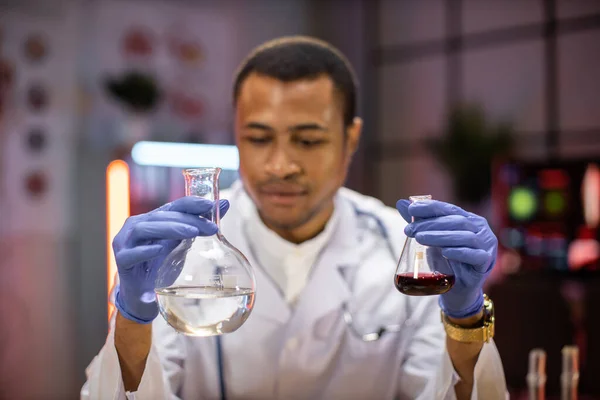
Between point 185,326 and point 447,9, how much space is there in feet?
18.2

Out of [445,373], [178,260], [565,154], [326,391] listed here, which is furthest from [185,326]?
[565,154]

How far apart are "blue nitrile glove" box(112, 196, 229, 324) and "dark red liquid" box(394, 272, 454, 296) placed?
367 mm

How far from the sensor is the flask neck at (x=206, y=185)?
3.90 feet

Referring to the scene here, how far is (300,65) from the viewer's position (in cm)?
175

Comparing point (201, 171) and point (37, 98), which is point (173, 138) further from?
point (201, 171)

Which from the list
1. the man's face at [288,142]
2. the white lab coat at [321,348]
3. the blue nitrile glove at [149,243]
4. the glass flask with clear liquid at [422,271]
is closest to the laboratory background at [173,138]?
the white lab coat at [321,348]

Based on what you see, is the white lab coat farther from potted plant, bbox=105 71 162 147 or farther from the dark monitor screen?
potted plant, bbox=105 71 162 147

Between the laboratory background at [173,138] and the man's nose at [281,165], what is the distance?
226 cm

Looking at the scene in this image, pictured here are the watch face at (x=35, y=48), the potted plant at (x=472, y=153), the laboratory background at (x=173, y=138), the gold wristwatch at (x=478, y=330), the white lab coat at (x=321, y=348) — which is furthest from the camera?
the potted plant at (x=472, y=153)

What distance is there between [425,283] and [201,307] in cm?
41

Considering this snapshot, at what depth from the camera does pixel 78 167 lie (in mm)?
4898

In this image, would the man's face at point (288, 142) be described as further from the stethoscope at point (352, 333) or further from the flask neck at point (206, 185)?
the flask neck at point (206, 185)

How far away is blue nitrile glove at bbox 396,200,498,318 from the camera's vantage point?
4.07 feet

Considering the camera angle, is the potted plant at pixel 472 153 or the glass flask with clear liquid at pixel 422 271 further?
the potted plant at pixel 472 153
